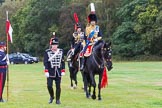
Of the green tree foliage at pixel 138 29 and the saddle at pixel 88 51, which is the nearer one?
the saddle at pixel 88 51

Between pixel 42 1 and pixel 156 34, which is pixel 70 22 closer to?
pixel 42 1

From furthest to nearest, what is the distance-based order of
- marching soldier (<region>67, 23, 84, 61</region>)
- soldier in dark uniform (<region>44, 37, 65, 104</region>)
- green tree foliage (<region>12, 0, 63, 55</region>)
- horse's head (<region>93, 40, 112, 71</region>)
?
green tree foliage (<region>12, 0, 63, 55</region>)
marching soldier (<region>67, 23, 84, 61</region>)
horse's head (<region>93, 40, 112, 71</region>)
soldier in dark uniform (<region>44, 37, 65, 104</region>)

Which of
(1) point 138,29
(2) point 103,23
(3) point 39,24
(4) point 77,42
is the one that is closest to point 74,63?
(4) point 77,42

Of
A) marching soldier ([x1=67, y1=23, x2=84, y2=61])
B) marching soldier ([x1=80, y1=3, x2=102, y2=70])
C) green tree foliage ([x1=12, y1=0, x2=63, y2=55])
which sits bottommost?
green tree foliage ([x1=12, y1=0, x2=63, y2=55])

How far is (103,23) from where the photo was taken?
7838 cm

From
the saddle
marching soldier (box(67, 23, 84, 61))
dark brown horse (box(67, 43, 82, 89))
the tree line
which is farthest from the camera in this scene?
the tree line

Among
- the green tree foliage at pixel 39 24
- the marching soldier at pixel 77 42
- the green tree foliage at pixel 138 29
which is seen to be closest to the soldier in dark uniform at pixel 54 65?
the marching soldier at pixel 77 42

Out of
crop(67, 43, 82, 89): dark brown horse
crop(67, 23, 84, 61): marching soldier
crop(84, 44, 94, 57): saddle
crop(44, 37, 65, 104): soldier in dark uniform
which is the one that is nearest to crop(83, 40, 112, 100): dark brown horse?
crop(84, 44, 94, 57): saddle

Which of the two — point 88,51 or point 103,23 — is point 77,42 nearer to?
point 88,51

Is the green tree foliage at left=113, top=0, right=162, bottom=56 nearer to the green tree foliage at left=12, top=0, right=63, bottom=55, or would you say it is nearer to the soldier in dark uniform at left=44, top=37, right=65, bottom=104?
the green tree foliage at left=12, top=0, right=63, bottom=55

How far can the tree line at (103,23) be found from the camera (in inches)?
2840

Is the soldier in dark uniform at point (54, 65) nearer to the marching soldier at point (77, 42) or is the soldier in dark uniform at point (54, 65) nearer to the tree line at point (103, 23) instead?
the marching soldier at point (77, 42)

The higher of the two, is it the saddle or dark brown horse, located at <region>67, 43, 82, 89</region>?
the saddle

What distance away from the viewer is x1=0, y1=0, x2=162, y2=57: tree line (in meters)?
72.1
